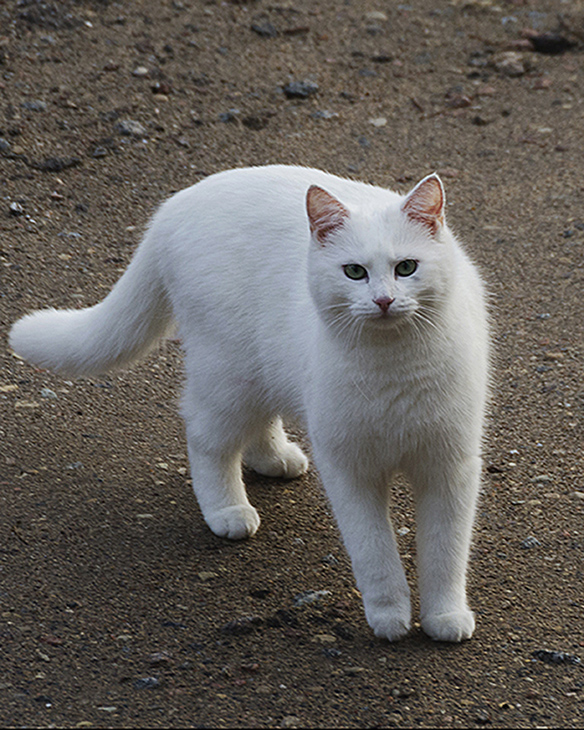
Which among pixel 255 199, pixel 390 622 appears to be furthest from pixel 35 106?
pixel 390 622

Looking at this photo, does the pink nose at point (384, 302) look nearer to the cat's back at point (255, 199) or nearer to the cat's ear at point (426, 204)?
the cat's ear at point (426, 204)

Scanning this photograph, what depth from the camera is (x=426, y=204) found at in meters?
2.52

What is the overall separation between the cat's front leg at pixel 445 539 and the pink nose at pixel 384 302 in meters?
0.51

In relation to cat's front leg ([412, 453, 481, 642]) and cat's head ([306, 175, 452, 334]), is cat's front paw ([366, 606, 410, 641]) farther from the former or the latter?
cat's head ([306, 175, 452, 334])

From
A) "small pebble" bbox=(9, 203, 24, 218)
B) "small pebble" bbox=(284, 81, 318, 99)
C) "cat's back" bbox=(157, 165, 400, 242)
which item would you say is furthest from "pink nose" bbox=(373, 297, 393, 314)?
"small pebble" bbox=(284, 81, 318, 99)

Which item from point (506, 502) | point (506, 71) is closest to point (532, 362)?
point (506, 502)

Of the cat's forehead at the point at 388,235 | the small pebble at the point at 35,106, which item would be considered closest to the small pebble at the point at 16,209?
the small pebble at the point at 35,106

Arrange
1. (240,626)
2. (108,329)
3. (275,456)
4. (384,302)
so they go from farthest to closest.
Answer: (275,456) < (108,329) < (240,626) < (384,302)

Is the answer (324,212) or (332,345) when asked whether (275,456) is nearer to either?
(332,345)

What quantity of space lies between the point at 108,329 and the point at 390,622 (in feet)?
4.50

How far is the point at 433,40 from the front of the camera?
7.14m

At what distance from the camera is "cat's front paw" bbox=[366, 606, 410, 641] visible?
9.03 feet

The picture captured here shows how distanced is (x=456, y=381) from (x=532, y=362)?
1.74m

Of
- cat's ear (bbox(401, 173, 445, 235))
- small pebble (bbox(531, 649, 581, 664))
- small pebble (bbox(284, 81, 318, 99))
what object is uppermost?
cat's ear (bbox(401, 173, 445, 235))
